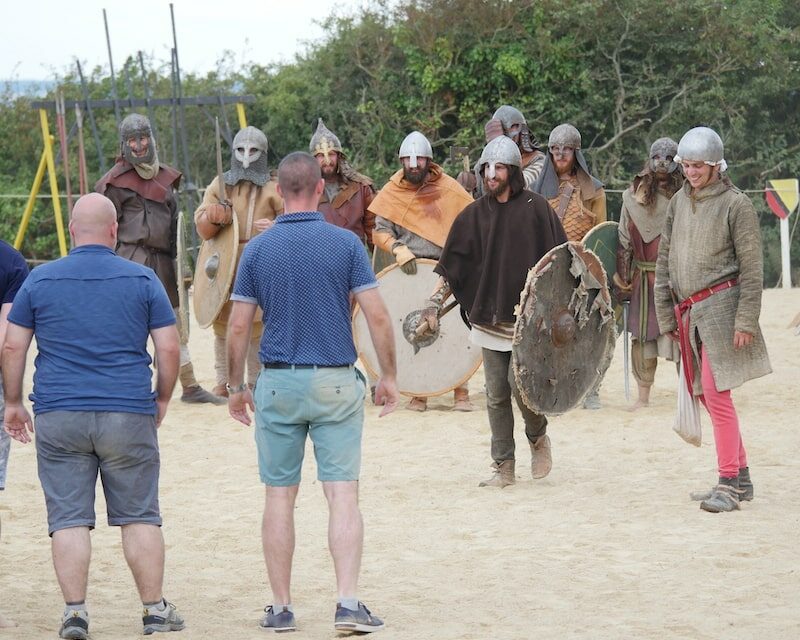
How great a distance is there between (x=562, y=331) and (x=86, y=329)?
2787mm

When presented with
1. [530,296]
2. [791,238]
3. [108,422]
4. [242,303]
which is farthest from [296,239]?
[791,238]

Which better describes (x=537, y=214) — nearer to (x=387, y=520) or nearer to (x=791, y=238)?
(x=387, y=520)

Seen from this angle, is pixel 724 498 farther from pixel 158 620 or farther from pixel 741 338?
pixel 158 620

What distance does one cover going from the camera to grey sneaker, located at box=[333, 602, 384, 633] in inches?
175

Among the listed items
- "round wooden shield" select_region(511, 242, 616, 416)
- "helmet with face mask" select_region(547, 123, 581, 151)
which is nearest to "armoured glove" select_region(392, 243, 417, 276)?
"helmet with face mask" select_region(547, 123, 581, 151)

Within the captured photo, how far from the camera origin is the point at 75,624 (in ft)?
14.5

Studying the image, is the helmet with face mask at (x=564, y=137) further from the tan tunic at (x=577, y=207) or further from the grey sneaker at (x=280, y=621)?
the grey sneaker at (x=280, y=621)

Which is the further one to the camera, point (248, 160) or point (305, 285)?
point (248, 160)

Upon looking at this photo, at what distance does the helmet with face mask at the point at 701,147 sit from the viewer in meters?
6.16

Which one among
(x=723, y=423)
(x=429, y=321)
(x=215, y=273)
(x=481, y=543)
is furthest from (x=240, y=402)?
(x=215, y=273)

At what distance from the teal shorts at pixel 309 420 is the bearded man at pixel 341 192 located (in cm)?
496

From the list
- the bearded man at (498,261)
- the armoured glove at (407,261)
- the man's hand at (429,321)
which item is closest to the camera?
the bearded man at (498,261)

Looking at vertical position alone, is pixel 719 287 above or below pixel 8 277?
below

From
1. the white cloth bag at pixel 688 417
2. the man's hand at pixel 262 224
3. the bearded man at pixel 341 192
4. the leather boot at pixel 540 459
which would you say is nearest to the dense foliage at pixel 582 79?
the bearded man at pixel 341 192
